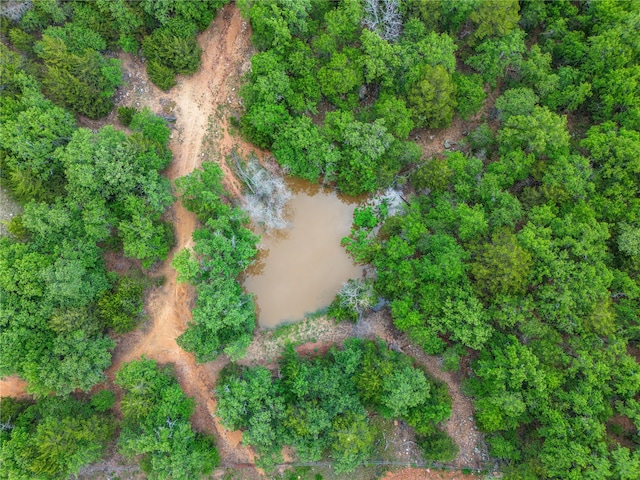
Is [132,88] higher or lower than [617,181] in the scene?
higher

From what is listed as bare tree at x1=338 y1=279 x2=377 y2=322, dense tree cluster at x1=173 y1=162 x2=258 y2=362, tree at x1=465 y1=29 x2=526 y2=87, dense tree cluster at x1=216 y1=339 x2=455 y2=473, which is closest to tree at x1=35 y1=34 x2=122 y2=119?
A: dense tree cluster at x1=173 y1=162 x2=258 y2=362

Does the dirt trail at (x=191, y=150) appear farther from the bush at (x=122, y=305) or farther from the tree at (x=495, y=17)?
the tree at (x=495, y=17)

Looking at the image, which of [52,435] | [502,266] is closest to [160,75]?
[52,435]

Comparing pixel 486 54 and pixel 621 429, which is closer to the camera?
pixel 621 429

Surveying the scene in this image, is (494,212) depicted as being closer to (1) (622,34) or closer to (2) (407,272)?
(2) (407,272)

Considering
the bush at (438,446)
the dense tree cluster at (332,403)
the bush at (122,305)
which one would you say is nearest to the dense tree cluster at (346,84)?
the dense tree cluster at (332,403)

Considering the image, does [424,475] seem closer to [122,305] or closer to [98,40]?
[122,305]

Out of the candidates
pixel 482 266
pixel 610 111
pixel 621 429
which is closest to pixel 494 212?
pixel 482 266
